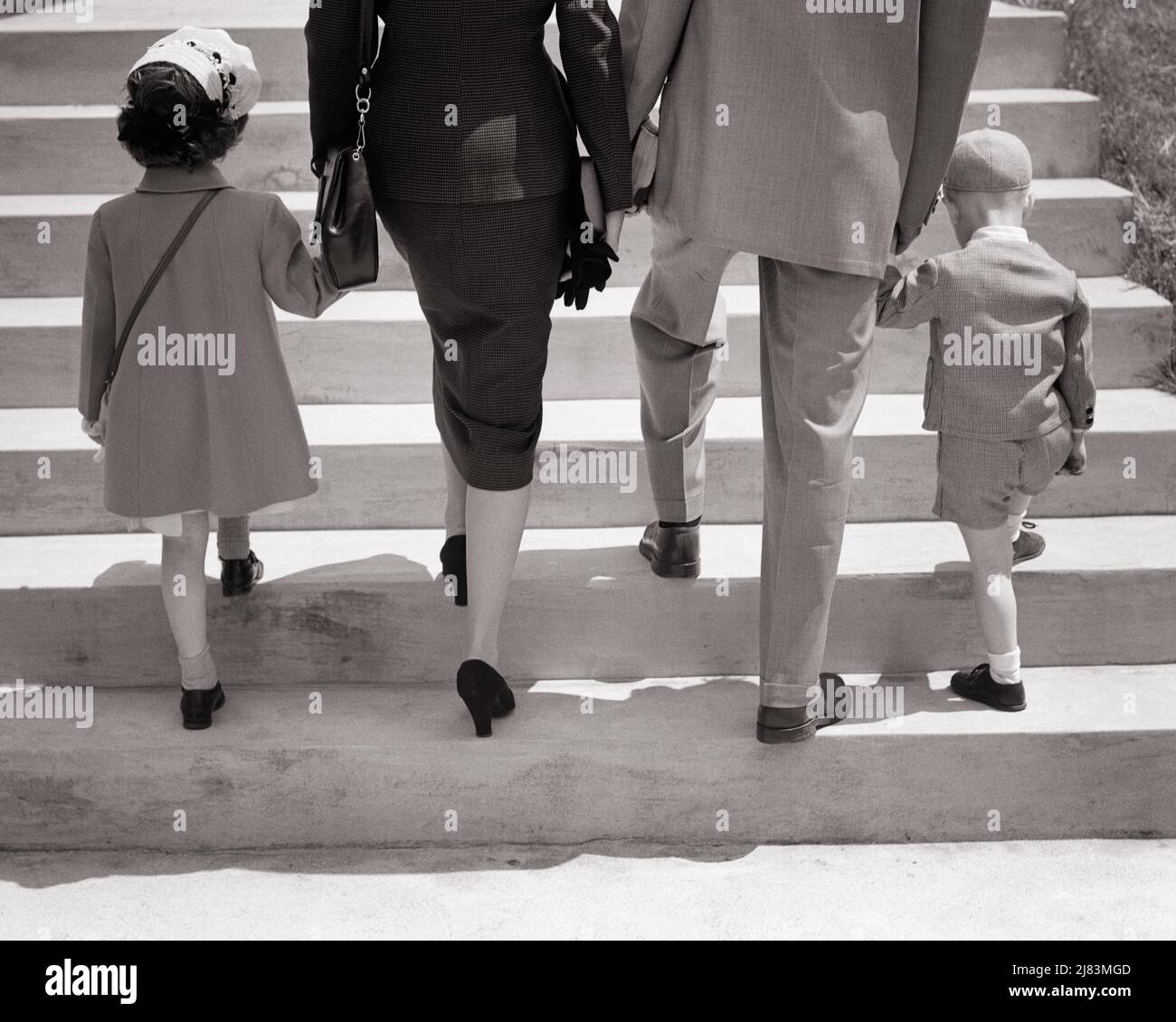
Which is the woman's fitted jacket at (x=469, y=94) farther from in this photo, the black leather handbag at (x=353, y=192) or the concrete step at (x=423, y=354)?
the concrete step at (x=423, y=354)

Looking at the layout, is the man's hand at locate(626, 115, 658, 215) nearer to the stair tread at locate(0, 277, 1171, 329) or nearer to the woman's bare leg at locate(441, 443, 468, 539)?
the woman's bare leg at locate(441, 443, 468, 539)

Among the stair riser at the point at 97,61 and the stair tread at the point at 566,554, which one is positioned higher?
the stair riser at the point at 97,61

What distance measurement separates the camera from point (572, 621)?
3363 mm

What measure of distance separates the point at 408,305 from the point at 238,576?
109cm

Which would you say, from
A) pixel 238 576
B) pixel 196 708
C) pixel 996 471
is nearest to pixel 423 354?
pixel 238 576

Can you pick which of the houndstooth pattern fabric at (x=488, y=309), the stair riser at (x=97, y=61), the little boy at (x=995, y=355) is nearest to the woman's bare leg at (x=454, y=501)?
the houndstooth pattern fabric at (x=488, y=309)

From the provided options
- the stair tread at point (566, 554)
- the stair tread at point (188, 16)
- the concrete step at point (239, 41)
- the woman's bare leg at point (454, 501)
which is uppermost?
the stair tread at point (188, 16)

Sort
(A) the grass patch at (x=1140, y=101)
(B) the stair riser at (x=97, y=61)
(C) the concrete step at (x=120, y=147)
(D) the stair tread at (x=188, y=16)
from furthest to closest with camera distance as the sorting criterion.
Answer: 1. (D) the stair tread at (x=188, y=16)
2. (B) the stair riser at (x=97, y=61)
3. (C) the concrete step at (x=120, y=147)
4. (A) the grass patch at (x=1140, y=101)

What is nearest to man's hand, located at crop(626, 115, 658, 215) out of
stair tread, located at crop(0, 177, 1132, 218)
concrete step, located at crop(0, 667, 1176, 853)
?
concrete step, located at crop(0, 667, 1176, 853)

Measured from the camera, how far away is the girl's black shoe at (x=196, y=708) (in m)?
3.15

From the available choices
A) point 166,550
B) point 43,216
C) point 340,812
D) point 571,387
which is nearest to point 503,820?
point 340,812

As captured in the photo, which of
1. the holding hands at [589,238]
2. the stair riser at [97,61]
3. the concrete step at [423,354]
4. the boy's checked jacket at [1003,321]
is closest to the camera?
the holding hands at [589,238]

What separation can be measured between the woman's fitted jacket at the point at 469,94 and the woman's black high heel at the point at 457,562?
86cm

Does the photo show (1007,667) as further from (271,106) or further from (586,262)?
(271,106)
